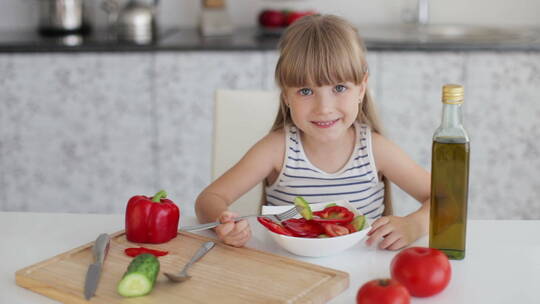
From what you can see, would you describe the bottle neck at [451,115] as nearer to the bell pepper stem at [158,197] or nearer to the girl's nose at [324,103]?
the girl's nose at [324,103]

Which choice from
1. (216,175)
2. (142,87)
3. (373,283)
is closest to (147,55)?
(142,87)

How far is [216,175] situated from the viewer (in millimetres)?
1925

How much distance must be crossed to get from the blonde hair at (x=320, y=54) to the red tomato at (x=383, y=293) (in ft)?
1.93

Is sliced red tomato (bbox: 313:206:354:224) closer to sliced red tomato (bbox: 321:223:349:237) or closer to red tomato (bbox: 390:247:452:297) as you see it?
sliced red tomato (bbox: 321:223:349:237)

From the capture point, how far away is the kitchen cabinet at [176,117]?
282 centimetres

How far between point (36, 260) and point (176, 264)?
24 centimetres

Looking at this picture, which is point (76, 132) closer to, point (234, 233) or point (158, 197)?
point (158, 197)

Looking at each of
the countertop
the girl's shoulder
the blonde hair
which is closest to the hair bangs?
the blonde hair

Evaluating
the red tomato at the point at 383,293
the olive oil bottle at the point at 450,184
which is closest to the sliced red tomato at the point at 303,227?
the olive oil bottle at the point at 450,184

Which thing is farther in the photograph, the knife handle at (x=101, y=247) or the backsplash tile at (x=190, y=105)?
the backsplash tile at (x=190, y=105)

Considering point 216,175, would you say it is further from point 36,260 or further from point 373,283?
point 373,283

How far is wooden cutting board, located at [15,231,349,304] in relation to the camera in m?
1.09

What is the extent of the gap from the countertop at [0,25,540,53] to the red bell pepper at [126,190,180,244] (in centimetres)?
155

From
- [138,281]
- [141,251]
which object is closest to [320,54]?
[141,251]
